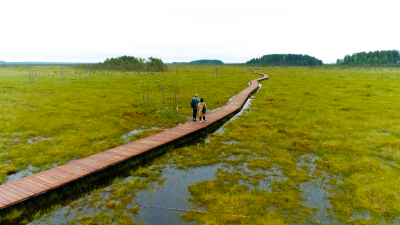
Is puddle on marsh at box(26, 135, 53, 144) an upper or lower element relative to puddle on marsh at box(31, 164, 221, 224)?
upper

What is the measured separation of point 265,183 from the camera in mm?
9219

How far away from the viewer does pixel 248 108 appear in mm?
23500

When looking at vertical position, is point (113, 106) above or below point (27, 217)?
above

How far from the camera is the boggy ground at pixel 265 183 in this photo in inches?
288

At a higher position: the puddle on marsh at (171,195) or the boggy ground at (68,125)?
the boggy ground at (68,125)

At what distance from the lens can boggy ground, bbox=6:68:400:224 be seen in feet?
24.0

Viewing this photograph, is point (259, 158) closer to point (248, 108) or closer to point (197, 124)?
point (197, 124)

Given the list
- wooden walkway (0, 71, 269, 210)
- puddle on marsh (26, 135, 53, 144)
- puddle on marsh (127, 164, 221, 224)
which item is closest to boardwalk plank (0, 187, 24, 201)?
wooden walkway (0, 71, 269, 210)

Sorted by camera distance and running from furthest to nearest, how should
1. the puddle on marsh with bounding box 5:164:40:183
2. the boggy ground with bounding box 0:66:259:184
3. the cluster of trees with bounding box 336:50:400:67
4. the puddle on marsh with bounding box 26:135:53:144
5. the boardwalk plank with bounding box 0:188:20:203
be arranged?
the cluster of trees with bounding box 336:50:400:67 < the puddle on marsh with bounding box 26:135:53:144 < the boggy ground with bounding box 0:66:259:184 < the puddle on marsh with bounding box 5:164:40:183 < the boardwalk plank with bounding box 0:188:20:203

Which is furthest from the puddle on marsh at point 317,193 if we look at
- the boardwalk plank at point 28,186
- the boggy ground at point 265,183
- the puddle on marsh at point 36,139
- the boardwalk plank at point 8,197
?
the puddle on marsh at point 36,139

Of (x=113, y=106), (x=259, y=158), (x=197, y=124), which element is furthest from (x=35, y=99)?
(x=259, y=158)

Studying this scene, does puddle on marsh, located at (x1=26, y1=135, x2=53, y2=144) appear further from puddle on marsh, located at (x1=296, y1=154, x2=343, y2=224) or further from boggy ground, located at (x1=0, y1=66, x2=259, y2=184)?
puddle on marsh, located at (x1=296, y1=154, x2=343, y2=224)

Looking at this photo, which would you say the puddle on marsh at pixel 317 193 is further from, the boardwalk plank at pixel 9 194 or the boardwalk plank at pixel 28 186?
the boardwalk plank at pixel 9 194

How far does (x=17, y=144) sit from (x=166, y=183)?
9800 millimetres
